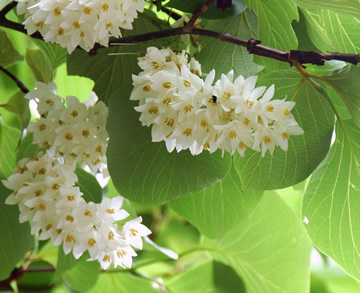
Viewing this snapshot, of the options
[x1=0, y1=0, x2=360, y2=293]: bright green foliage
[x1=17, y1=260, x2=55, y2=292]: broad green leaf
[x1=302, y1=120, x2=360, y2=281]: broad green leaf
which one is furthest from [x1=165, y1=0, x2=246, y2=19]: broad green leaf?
[x1=17, y1=260, x2=55, y2=292]: broad green leaf

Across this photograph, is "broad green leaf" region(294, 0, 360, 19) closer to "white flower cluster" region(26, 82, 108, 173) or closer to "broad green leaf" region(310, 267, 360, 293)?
"white flower cluster" region(26, 82, 108, 173)

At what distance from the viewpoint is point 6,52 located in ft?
1.49

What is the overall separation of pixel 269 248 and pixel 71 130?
28 centimetres

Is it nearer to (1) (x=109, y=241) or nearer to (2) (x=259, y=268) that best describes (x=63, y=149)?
(1) (x=109, y=241)

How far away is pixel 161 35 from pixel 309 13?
0.44 ft

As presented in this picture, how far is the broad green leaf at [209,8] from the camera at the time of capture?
1.15ft

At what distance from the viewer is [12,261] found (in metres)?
0.47

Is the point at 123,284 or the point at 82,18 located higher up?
the point at 82,18

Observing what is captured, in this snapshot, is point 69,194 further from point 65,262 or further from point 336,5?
point 336,5

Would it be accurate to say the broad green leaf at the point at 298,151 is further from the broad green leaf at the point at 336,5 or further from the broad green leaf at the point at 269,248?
the broad green leaf at the point at 269,248

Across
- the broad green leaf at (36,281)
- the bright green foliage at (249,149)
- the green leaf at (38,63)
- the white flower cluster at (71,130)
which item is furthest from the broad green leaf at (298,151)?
the broad green leaf at (36,281)

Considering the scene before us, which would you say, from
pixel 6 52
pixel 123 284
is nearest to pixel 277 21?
pixel 6 52

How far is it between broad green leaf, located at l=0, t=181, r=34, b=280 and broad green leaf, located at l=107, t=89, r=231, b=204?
14 centimetres

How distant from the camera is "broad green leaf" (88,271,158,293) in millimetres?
565
